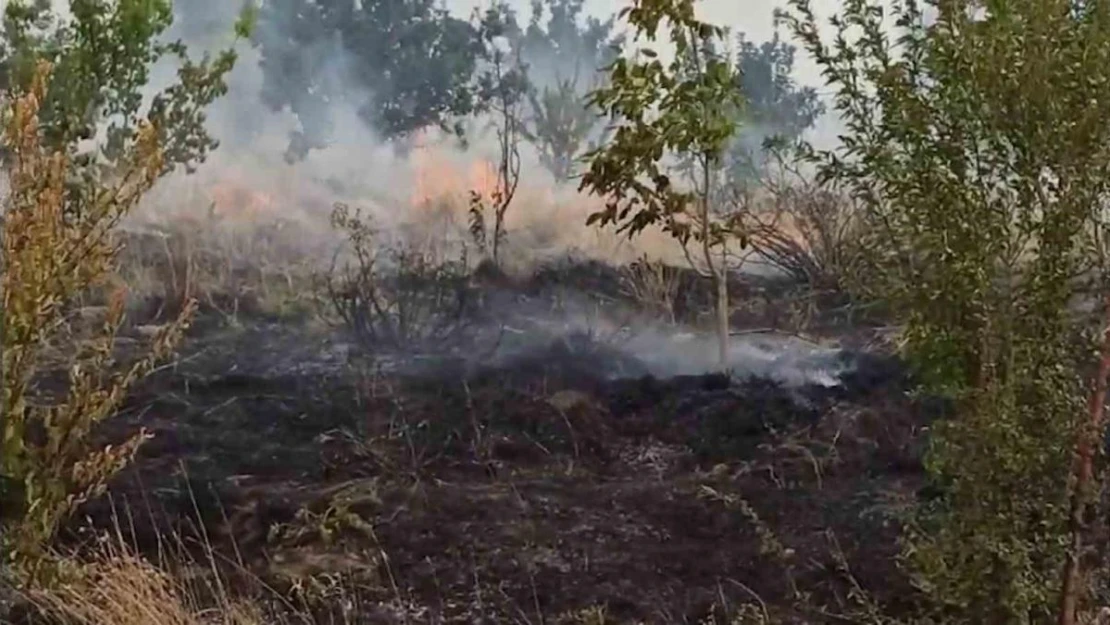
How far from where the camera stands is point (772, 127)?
2.46 meters

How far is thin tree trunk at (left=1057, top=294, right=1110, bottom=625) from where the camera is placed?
1.83 metres

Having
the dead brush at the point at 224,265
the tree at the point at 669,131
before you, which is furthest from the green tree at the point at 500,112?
the dead brush at the point at 224,265

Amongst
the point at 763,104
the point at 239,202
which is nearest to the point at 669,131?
the point at 763,104

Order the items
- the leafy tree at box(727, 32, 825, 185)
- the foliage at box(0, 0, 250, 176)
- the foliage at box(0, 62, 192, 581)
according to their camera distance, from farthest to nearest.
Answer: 1. the foliage at box(0, 0, 250, 176)
2. the leafy tree at box(727, 32, 825, 185)
3. the foliage at box(0, 62, 192, 581)

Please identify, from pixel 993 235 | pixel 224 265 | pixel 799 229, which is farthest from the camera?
pixel 224 265

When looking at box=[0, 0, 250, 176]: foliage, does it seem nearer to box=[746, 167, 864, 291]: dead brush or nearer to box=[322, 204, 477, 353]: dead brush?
box=[322, 204, 477, 353]: dead brush

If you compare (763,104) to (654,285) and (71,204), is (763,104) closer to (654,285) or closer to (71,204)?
(654,285)

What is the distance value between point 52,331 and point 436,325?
0.64m

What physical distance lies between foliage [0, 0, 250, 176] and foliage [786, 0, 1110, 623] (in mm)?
1119

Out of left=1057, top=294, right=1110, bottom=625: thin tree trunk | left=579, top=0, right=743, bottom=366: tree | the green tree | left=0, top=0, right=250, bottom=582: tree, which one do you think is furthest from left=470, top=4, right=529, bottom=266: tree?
left=1057, top=294, right=1110, bottom=625: thin tree trunk

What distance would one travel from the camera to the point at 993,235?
1.82m

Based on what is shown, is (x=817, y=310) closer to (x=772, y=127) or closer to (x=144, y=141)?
(x=772, y=127)

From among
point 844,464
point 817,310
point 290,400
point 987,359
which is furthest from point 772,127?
point 290,400

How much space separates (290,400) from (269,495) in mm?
158
